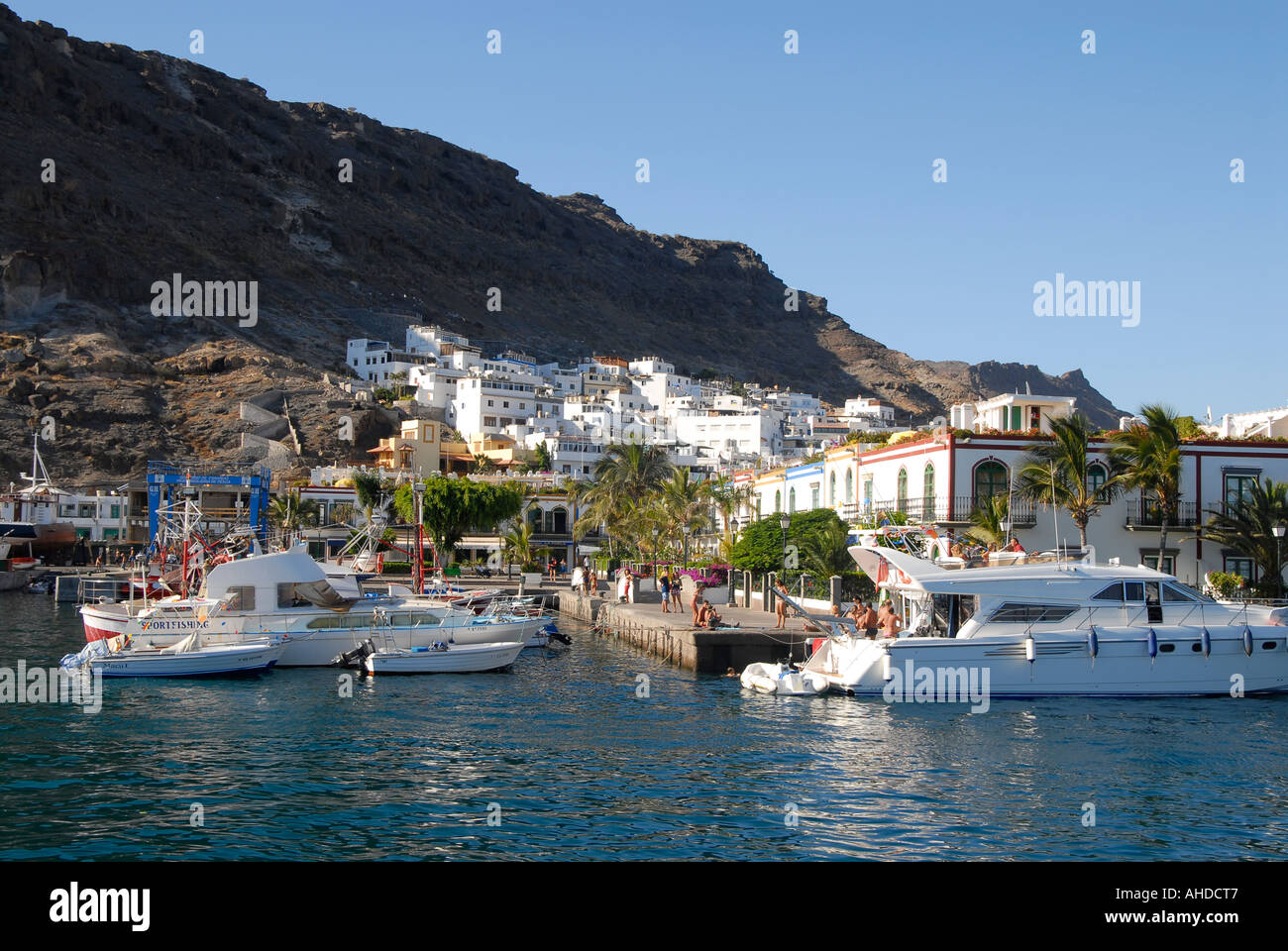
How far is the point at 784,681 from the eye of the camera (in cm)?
2923

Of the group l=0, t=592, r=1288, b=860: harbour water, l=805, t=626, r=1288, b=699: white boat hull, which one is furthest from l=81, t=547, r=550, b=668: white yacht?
l=805, t=626, r=1288, b=699: white boat hull

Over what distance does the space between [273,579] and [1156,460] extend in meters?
30.3

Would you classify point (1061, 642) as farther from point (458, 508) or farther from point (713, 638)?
point (458, 508)

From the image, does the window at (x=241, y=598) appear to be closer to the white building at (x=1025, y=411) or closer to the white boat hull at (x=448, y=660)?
the white boat hull at (x=448, y=660)

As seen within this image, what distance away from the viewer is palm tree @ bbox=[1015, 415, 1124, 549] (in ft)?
129

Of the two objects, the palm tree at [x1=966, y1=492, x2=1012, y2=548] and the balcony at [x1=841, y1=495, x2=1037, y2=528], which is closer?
the palm tree at [x1=966, y1=492, x2=1012, y2=548]

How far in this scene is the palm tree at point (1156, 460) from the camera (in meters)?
40.2

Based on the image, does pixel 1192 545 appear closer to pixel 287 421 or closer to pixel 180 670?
pixel 180 670

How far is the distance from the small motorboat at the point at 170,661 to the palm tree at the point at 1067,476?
85.0 feet

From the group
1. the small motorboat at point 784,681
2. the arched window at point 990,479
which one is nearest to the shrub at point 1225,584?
the arched window at point 990,479

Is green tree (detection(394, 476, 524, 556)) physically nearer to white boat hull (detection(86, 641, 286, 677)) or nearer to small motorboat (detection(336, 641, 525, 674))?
small motorboat (detection(336, 641, 525, 674))

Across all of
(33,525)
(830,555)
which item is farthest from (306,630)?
(33,525)

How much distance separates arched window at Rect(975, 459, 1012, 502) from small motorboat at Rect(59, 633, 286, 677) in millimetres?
24975
